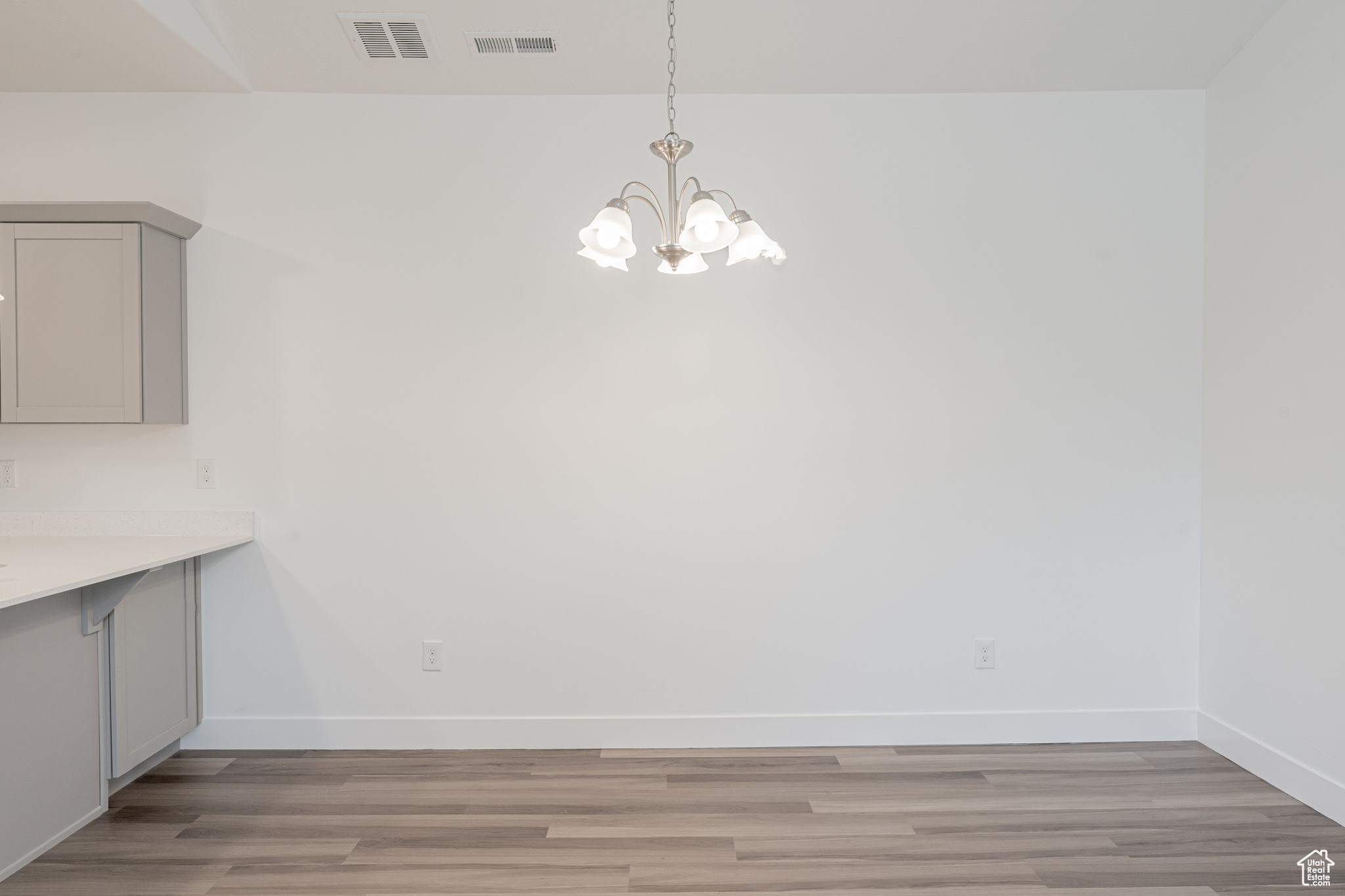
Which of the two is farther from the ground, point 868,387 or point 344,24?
point 344,24

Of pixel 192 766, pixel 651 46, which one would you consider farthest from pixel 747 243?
pixel 192 766

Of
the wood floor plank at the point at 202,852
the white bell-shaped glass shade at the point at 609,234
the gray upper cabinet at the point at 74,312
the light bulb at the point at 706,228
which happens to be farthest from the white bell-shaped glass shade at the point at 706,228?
the gray upper cabinet at the point at 74,312

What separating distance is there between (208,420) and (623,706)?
1998mm

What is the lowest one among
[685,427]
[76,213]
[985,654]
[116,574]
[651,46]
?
[985,654]

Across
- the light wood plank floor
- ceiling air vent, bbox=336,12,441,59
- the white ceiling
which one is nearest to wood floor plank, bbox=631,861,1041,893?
the light wood plank floor

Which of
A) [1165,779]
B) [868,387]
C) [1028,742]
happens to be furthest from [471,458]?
[1165,779]

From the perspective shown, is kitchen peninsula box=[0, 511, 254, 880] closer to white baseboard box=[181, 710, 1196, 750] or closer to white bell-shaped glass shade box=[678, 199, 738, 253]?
white baseboard box=[181, 710, 1196, 750]

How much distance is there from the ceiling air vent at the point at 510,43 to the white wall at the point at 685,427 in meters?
0.24

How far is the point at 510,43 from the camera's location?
105 inches

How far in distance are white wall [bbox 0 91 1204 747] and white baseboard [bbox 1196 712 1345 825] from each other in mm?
111

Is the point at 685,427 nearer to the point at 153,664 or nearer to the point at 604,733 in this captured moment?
the point at 604,733

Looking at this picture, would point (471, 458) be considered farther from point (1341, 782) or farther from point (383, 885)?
point (1341, 782)

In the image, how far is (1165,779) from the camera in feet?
8.61

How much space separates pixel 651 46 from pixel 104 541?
2.75 metres
